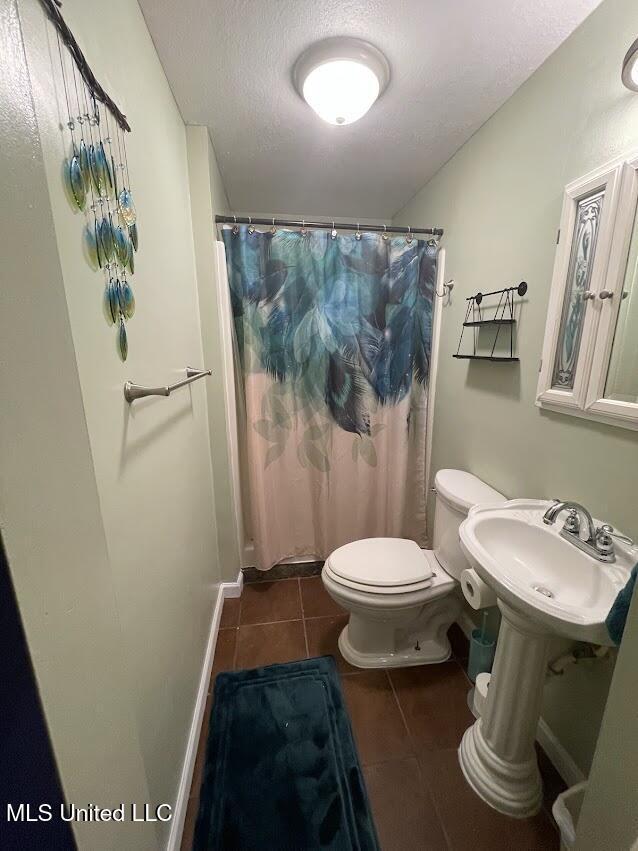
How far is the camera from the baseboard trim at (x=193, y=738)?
3.09ft

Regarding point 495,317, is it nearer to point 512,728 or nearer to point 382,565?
point 382,565

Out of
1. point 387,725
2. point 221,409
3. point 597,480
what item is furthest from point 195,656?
point 597,480

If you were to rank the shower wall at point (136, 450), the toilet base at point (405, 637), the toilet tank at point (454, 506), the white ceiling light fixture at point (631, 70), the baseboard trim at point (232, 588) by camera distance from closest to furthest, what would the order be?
the shower wall at point (136, 450) < the white ceiling light fixture at point (631, 70) < the toilet tank at point (454, 506) < the toilet base at point (405, 637) < the baseboard trim at point (232, 588)

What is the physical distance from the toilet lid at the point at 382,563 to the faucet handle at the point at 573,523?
60 centimetres

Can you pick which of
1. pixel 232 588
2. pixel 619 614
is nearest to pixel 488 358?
pixel 619 614

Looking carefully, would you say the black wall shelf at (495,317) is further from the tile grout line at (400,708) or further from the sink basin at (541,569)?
the tile grout line at (400,708)

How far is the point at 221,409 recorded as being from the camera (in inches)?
66.3

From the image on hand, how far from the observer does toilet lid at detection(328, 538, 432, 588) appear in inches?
53.9

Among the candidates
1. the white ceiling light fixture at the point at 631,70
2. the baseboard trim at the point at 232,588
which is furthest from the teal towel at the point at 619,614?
the baseboard trim at the point at 232,588

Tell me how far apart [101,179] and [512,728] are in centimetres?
179

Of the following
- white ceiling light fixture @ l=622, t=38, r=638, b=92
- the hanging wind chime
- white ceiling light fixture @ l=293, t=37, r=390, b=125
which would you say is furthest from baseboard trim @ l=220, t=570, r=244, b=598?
white ceiling light fixture @ l=622, t=38, r=638, b=92

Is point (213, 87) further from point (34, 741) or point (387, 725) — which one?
point (387, 725)

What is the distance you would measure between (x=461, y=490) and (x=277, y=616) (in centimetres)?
115

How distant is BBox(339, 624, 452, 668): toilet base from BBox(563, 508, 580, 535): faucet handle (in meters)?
0.92
